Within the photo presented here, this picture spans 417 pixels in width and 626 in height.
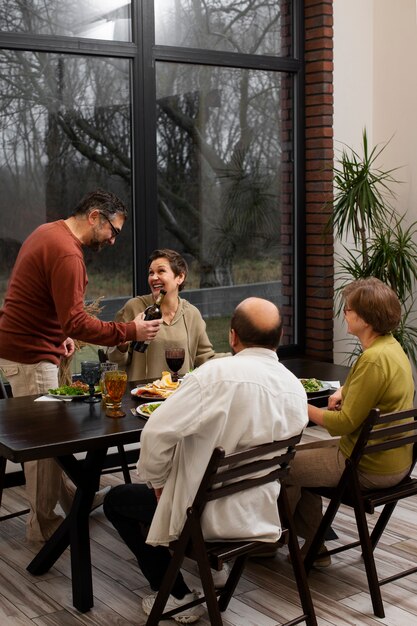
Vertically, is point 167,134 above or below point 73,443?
above

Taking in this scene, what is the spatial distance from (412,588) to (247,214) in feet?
10.6

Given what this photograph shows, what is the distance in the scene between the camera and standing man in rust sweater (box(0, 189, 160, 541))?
3.97 meters

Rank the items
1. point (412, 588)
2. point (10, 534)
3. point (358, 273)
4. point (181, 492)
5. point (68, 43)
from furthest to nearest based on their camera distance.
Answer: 1. point (358, 273)
2. point (68, 43)
3. point (10, 534)
4. point (412, 588)
5. point (181, 492)

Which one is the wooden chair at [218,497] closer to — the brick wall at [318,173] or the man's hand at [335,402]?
the man's hand at [335,402]

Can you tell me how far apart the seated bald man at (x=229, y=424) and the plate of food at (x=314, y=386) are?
0.84 m

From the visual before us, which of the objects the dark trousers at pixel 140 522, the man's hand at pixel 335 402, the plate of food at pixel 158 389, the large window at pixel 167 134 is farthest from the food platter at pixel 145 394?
the large window at pixel 167 134

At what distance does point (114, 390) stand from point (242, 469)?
2.41 ft

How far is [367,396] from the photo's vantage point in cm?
343

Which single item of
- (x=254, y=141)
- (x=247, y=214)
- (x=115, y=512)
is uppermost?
(x=254, y=141)

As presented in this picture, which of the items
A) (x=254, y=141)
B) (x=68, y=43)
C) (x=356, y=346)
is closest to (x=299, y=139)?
(x=254, y=141)

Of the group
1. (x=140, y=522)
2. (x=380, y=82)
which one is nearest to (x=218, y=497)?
(x=140, y=522)

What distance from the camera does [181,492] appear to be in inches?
117

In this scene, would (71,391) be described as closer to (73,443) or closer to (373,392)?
(73,443)

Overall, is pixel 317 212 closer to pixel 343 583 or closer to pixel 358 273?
pixel 358 273
